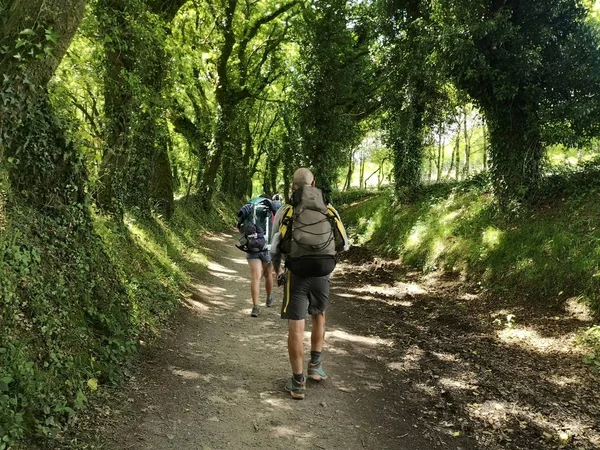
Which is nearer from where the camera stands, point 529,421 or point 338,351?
point 529,421

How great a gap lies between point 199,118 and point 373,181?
64065mm

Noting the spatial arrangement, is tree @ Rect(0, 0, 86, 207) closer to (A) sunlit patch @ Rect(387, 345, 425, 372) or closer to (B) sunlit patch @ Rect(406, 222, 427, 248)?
(A) sunlit patch @ Rect(387, 345, 425, 372)

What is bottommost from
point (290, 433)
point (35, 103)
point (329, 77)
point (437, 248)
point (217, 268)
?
point (290, 433)

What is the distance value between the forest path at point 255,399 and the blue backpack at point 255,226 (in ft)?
4.23

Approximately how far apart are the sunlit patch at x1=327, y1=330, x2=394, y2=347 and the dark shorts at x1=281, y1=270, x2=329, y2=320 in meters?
2.14

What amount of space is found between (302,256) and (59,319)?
7.88 ft

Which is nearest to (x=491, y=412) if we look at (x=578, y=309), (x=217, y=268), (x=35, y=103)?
(x=578, y=309)

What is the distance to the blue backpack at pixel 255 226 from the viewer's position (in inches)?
296

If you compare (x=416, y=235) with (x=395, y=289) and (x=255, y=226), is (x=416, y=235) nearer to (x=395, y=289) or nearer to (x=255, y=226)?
(x=395, y=289)

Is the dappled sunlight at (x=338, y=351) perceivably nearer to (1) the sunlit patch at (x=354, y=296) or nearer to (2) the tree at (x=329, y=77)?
(1) the sunlit patch at (x=354, y=296)

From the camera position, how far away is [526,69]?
30.9ft

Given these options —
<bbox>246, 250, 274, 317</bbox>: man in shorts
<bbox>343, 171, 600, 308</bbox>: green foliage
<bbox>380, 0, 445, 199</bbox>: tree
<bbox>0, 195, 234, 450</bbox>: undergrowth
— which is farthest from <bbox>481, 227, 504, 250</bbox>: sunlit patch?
<bbox>0, 195, 234, 450</bbox>: undergrowth

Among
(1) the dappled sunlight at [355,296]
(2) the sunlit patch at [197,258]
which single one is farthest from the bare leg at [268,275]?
(2) the sunlit patch at [197,258]

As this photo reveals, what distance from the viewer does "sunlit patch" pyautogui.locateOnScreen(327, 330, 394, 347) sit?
21.9ft
